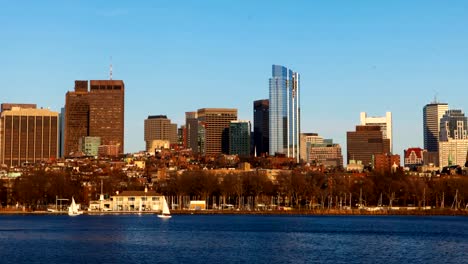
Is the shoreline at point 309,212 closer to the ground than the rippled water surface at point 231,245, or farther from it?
farther from it

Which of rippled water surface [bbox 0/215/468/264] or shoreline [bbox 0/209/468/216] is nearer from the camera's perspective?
rippled water surface [bbox 0/215/468/264]

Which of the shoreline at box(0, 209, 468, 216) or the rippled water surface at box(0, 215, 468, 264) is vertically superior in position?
the shoreline at box(0, 209, 468, 216)

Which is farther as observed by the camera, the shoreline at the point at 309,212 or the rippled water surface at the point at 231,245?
→ the shoreline at the point at 309,212

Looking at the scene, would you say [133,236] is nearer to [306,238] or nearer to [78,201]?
[306,238]

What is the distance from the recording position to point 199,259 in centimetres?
6662

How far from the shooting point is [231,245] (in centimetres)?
8050

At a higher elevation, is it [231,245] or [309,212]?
[309,212]

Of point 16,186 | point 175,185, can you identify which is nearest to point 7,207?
point 16,186

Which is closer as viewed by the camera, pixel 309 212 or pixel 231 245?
pixel 231 245

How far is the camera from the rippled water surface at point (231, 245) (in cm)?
6731

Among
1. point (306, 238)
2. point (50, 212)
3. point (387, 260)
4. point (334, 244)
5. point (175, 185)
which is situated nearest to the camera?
point (387, 260)

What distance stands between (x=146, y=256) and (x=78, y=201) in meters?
123

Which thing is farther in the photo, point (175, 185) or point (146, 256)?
point (175, 185)

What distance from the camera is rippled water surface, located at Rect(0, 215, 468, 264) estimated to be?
67.3 m
